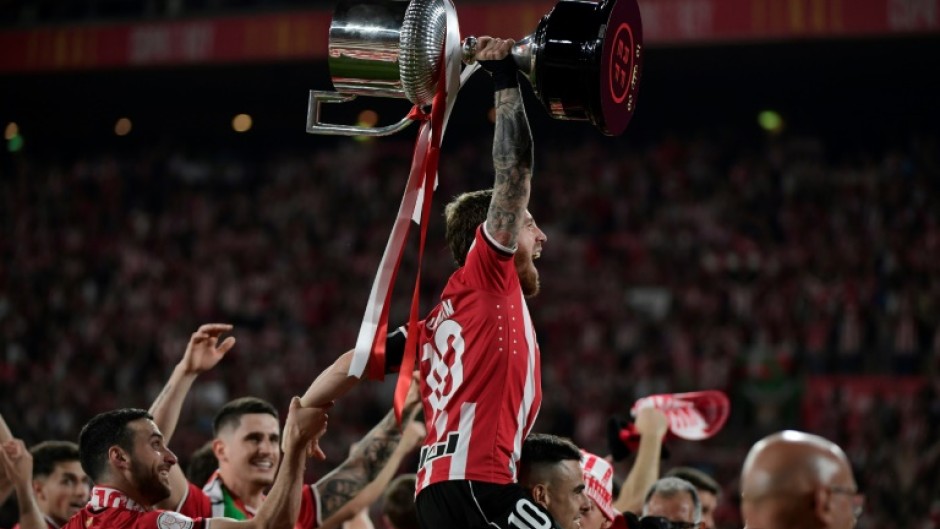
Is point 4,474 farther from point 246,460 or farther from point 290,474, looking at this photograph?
point 290,474

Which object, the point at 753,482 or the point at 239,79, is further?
the point at 239,79

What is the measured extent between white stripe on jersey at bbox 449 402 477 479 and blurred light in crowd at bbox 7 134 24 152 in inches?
710

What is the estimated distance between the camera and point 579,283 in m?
15.2

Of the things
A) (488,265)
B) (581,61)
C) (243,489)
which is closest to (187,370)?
(243,489)

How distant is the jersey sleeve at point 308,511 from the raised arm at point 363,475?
0.08 ft

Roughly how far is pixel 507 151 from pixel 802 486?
4.62 feet

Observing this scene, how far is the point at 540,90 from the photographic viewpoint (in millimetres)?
3615

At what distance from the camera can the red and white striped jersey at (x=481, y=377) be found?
3572mm

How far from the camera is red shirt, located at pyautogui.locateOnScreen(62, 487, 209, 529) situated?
13.0 feet

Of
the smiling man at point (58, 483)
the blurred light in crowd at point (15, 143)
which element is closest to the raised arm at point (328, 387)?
the smiling man at point (58, 483)

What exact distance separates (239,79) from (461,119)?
131 inches

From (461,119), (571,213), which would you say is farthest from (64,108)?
(571,213)

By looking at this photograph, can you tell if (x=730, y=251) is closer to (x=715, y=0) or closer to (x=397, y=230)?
(x=715, y=0)

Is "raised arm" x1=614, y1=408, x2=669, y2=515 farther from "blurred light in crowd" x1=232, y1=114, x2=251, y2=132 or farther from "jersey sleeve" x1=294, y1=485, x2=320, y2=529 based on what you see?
"blurred light in crowd" x1=232, y1=114, x2=251, y2=132
